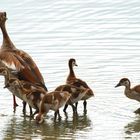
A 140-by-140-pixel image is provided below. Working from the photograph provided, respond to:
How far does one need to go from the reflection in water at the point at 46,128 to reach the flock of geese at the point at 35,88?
14cm

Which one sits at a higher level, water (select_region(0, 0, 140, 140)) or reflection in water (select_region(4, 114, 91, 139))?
water (select_region(0, 0, 140, 140))

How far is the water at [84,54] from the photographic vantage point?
40.3 feet

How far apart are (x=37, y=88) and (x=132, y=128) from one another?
67.3 inches

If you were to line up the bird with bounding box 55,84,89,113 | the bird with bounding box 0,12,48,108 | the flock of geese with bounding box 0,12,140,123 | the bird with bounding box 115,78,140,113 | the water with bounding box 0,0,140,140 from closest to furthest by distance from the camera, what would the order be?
the water with bounding box 0,0,140,140, the flock of geese with bounding box 0,12,140,123, the bird with bounding box 55,84,89,113, the bird with bounding box 115,78,140,113, the bird with bounding box 0,12,48,108

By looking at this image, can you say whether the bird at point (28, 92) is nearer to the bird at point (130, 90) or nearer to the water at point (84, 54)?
the water at point (84, 54)

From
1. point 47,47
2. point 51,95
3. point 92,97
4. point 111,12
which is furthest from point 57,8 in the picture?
point 51,95

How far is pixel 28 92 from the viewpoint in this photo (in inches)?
508

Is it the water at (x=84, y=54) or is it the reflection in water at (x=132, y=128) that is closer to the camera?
the reflection in water at (x=132, y=128)

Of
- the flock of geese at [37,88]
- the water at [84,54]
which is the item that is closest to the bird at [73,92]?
the flock of geese at [37,88]

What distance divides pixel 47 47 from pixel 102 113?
169 inches

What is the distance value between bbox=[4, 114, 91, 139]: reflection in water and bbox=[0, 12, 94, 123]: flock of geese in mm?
139

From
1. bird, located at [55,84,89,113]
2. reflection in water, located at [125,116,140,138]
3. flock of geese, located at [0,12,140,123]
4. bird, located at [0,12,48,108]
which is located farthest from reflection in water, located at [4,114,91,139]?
bird, located at [0,12,48,108]

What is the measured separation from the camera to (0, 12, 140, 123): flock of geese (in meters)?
12.5

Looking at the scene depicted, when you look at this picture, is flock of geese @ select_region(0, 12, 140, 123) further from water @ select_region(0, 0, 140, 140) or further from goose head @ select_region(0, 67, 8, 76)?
water @ select_region(0, 0, 140, 140)
